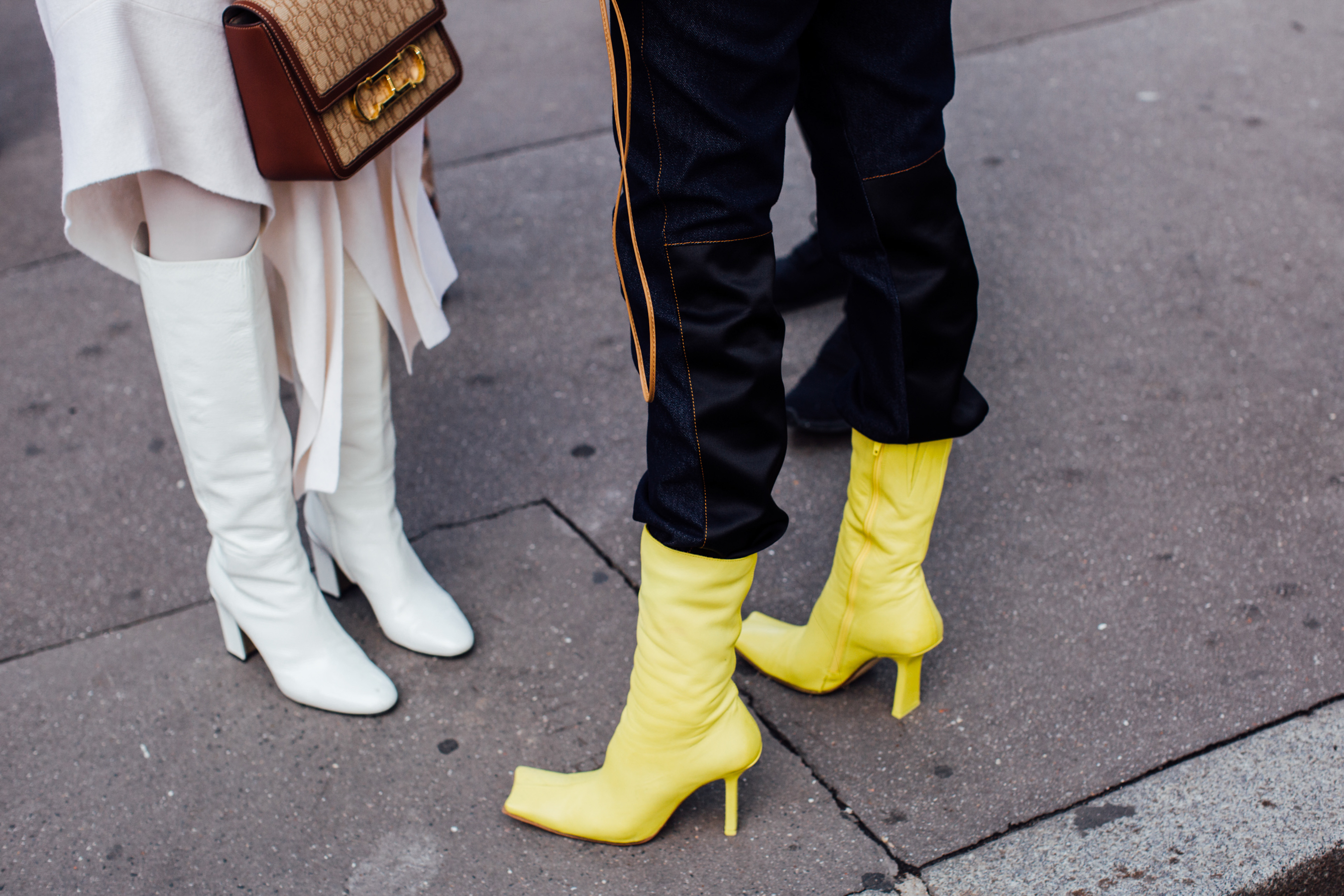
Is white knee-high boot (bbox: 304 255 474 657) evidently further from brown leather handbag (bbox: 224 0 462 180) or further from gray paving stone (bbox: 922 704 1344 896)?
gray paving stone (bbox: 922 704 1344 896)

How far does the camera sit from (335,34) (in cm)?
159

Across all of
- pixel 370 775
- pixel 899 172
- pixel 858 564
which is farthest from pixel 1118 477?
pixel 370 775

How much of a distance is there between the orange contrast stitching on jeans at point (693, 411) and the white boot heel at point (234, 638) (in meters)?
1.05

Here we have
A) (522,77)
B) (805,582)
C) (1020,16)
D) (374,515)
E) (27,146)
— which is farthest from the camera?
(1020,16)

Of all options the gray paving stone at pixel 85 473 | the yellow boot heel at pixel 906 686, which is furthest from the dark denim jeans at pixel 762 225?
the gray paving stone at pixel 85 473

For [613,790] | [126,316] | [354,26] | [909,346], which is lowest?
[126,316]

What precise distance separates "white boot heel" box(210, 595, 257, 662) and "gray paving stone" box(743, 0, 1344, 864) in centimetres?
96

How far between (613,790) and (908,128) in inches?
41.2

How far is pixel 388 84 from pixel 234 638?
1066mm

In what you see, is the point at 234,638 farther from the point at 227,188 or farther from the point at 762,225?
the point at 762,225

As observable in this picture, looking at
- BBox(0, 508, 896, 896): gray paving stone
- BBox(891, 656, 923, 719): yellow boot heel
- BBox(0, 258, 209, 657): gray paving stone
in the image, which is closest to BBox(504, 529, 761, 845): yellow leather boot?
BBox(0, 508, 896, 896): gray paving stone

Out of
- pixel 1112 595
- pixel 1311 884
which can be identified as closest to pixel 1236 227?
pixel 1112 595

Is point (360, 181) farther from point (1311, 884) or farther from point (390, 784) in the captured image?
point (1311, 884)

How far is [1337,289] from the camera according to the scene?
307cm
